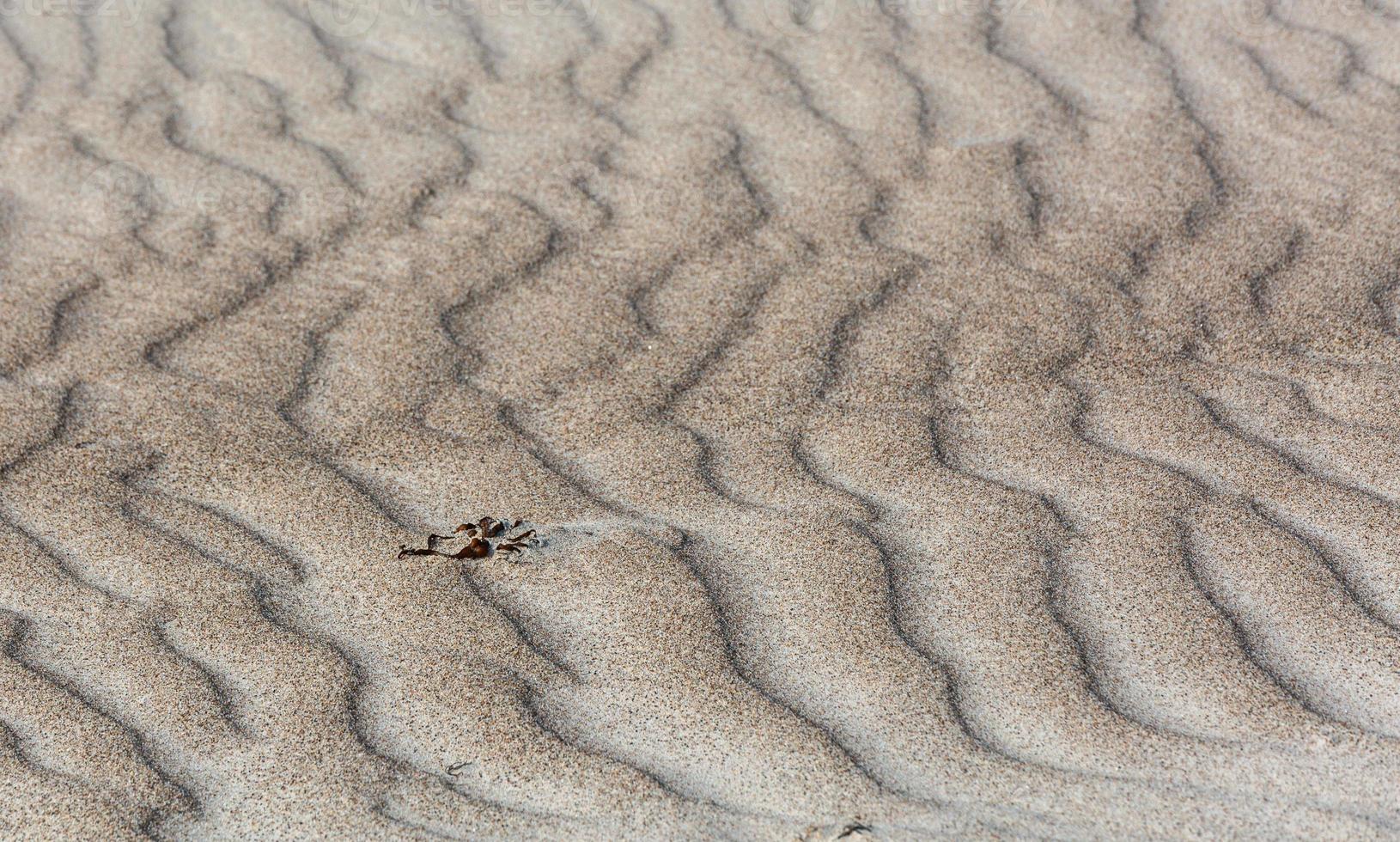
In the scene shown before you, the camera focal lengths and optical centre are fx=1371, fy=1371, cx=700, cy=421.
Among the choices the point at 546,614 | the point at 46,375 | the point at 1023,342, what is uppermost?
the point at 1023,342

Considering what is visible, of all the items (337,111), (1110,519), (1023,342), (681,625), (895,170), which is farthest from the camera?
(337,111)

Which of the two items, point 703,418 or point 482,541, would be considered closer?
Answer: point 482,541

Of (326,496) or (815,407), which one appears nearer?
(326,496)

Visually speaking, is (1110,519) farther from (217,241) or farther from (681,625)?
(217,241)

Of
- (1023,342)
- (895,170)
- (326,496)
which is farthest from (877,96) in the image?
(326,496)

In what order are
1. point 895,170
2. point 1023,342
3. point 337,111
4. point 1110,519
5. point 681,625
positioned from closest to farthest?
point 681,625 → point 1110,519 → point 1023,342 → point 895,170 → point 337,111
